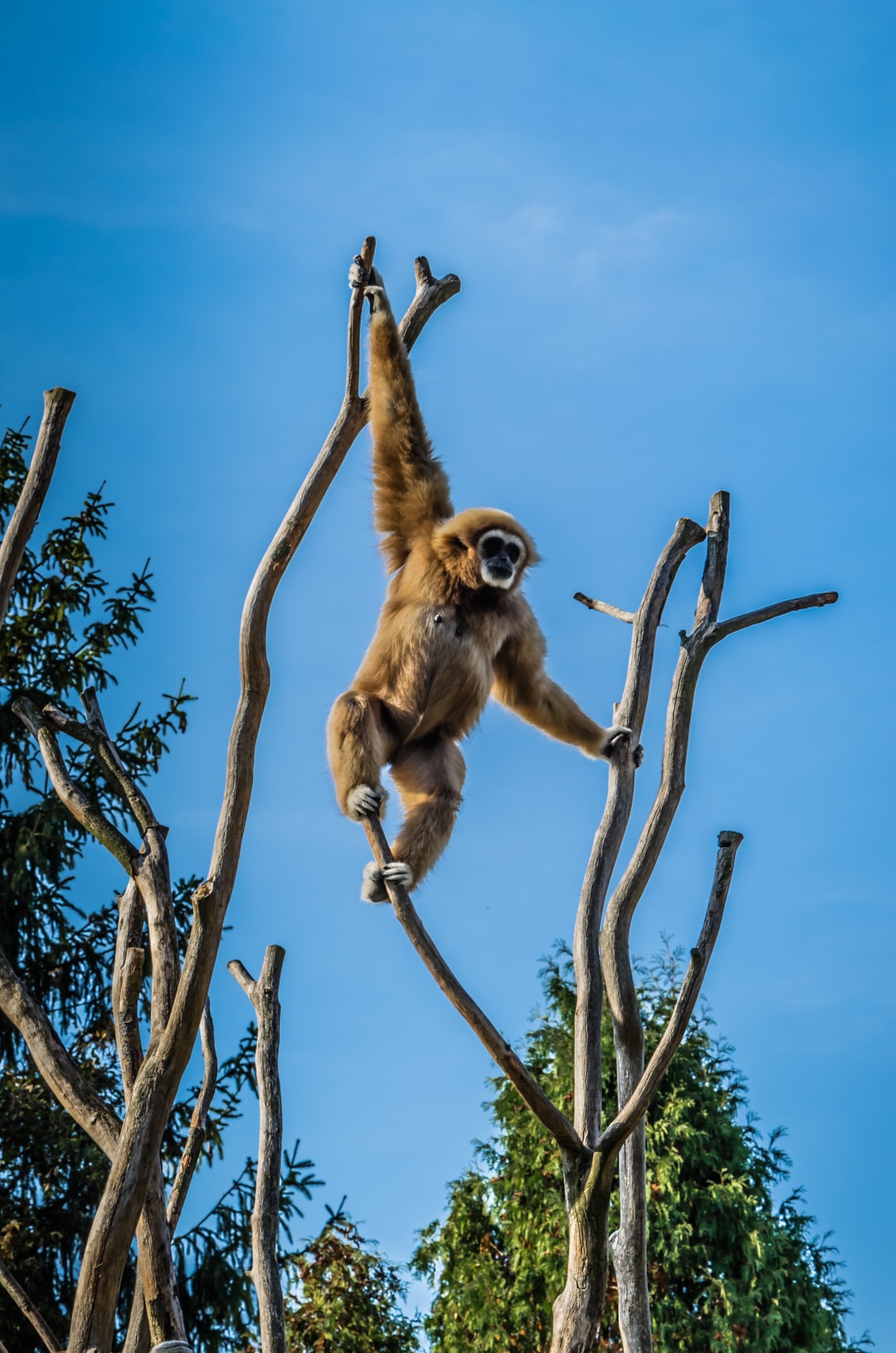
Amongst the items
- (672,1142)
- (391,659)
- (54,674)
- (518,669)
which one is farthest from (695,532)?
(672,1142)

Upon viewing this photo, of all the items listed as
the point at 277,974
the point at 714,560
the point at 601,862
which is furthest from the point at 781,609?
the point at 277,974

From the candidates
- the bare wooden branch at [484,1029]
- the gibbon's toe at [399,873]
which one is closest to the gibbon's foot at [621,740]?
the gibbon's toe at [399,873]

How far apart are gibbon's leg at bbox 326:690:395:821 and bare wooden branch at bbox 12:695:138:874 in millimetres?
1173

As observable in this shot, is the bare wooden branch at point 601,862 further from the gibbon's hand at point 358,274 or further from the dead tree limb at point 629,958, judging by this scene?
the gibbon's hand at point 358,274

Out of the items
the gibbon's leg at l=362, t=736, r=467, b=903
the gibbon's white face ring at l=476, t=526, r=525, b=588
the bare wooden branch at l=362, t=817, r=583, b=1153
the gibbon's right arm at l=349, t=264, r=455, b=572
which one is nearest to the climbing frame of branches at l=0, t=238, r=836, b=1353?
the bare wooden branch at l=362, t=817, r=583, b=1153

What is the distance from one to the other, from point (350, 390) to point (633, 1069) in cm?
317

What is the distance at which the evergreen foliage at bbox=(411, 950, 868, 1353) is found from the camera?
12148 millimetres

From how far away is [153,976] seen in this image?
5.88 metres

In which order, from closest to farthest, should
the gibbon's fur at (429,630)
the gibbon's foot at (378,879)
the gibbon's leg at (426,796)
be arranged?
1. the gibbon's foot at (378,879)
2. the gibbon's leg at (426,796)
3. the gibbon's fur at (429,630)

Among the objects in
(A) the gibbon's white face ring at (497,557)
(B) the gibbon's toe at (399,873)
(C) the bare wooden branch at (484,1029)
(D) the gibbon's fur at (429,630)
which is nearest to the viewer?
(C) the bare wooden branch at (484,1029)

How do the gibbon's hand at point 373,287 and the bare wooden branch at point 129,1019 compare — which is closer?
the gibbon's hand at point 373,287

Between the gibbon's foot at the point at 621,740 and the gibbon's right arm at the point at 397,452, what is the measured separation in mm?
1341

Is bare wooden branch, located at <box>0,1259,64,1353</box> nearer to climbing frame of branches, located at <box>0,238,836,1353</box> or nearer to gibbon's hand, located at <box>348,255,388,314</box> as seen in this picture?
climbing frame of branches, located at <box>0,238,836,1353</box>

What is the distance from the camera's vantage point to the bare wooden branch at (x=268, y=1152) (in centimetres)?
617
